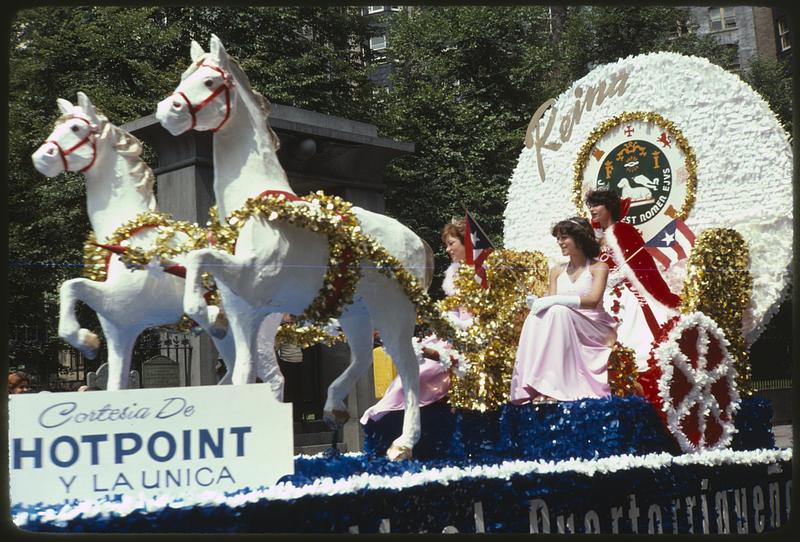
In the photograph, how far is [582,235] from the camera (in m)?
5.50

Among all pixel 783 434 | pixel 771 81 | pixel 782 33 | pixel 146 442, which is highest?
pixel 771 81

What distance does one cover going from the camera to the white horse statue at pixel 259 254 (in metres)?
4.20

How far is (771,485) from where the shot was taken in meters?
5.68

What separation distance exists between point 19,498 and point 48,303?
1.18m

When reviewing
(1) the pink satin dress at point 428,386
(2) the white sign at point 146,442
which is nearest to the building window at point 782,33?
(1) the pink satin dress at point 428,386

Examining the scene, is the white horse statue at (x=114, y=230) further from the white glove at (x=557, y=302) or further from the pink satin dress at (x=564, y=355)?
the white glove at (x=557, y=302)

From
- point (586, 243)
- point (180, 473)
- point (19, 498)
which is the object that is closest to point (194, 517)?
point (180, 473)

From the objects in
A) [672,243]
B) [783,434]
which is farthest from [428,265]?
[783,434]

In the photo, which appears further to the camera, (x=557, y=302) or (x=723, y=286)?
(x=723, y=286)

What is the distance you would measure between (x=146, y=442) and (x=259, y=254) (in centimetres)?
105

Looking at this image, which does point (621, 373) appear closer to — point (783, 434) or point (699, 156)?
point (699, 156)

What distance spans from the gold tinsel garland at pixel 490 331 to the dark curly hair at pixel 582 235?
0.41m

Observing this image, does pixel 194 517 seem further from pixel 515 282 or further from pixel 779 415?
pixel 779 415

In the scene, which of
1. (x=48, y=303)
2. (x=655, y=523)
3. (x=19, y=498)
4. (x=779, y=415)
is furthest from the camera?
(x=779, y=415)
